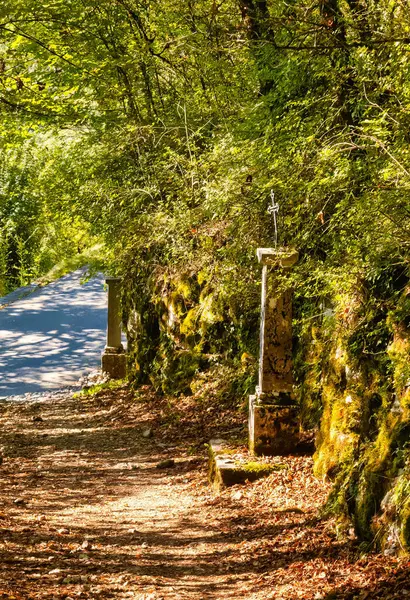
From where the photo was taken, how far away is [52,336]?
20.1 meters

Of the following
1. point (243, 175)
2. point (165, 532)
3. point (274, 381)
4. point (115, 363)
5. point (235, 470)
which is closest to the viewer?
point (165, 532)

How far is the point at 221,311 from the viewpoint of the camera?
11414mm

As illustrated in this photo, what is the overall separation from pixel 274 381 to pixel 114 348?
8.89 meters

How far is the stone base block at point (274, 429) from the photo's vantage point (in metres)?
7.70

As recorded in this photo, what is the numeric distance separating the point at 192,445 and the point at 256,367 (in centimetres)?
134

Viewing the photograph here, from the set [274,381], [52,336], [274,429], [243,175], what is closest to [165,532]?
[274,429]

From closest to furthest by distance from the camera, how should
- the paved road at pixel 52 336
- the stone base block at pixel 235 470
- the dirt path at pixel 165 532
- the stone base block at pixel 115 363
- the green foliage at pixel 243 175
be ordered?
1. the dirt path at pixel 165 532
2. the green foliage at pixel 243 175
3. the stone base block at pixel 235 470
4. the stone base block at pixel 115 363
5. the paved road at pixel 52 336

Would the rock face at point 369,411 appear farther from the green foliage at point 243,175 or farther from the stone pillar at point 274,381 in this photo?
the stone pillar at point 274,381

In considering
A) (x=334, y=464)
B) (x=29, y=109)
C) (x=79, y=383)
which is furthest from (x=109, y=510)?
(x=79, y=383)

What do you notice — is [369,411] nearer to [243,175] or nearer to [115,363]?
[243,175]

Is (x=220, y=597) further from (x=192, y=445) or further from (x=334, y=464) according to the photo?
(x=192, y=445)

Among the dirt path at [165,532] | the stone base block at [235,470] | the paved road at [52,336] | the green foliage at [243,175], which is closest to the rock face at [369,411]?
the green foliage at [243,175]

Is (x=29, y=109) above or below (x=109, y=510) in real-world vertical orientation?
above

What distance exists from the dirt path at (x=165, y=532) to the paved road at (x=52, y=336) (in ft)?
20.5
